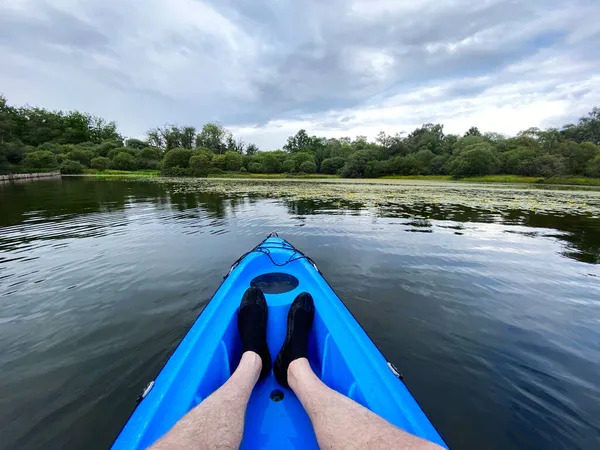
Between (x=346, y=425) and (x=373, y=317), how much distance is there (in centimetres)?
205

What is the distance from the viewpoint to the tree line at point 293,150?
39.3 meters

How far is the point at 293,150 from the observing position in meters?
78.9

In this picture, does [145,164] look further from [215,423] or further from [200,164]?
[215,423]

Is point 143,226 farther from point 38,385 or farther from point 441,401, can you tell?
point 441,401

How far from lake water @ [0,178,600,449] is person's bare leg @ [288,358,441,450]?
99cm

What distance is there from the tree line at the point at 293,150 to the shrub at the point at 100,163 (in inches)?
6.4

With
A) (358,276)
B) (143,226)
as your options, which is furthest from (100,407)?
(143,226)

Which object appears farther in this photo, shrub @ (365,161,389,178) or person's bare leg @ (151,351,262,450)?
shrub @ (365,161,389,178)

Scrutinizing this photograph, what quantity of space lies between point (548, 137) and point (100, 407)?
78.3 metres

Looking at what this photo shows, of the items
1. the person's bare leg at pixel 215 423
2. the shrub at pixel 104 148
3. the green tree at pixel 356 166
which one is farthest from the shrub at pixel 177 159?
the person's bare leg at pixel 215 423

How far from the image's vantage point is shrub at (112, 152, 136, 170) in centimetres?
5406

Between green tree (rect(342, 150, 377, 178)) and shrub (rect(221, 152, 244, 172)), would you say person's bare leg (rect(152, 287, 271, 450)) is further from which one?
shrub (rect(221, 152, 244, 172))

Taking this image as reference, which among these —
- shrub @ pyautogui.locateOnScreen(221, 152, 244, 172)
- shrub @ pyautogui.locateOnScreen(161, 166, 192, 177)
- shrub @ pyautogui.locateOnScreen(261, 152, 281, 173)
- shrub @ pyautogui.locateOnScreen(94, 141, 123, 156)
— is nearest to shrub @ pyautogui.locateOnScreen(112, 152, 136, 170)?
shrub @ pyautogui.locateOnScreen(94, 141, 123, 156)

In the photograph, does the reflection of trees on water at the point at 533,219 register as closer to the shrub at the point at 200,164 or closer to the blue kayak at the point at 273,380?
the blue kayak at the point at 273,380
